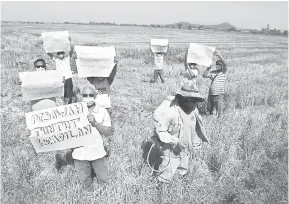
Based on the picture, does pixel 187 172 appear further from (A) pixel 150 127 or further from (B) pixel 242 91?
(B) pixel 242 91

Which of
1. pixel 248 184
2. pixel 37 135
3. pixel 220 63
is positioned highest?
pixel 220 63

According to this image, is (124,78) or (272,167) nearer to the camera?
(272,167)

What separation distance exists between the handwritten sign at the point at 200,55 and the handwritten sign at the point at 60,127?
4.01 m

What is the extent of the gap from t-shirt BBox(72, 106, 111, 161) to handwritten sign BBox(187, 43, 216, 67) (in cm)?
384

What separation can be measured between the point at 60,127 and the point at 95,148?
0.49 m

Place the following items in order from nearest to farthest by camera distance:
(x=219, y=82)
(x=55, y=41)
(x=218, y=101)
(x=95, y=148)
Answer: (x=95, y=148)
(x=55, y=41)
(x=219, y=82)
(x=218, y=101)

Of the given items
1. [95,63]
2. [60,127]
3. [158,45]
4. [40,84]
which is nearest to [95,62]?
[95,63]

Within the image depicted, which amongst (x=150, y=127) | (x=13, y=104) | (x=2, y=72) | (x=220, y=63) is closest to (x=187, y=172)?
(x=150, y=127)

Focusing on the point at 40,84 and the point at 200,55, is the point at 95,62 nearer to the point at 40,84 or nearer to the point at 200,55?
the point at 40,84

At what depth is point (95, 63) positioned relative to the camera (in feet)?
15.4

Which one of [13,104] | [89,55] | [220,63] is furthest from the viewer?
[13,104]

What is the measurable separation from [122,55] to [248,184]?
15297 millimetres

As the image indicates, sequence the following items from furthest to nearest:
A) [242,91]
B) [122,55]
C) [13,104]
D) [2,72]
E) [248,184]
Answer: [122,55] → [2,72] → [242,91] → [13,104] → [248,184]

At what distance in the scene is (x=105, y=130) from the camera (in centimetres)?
307
